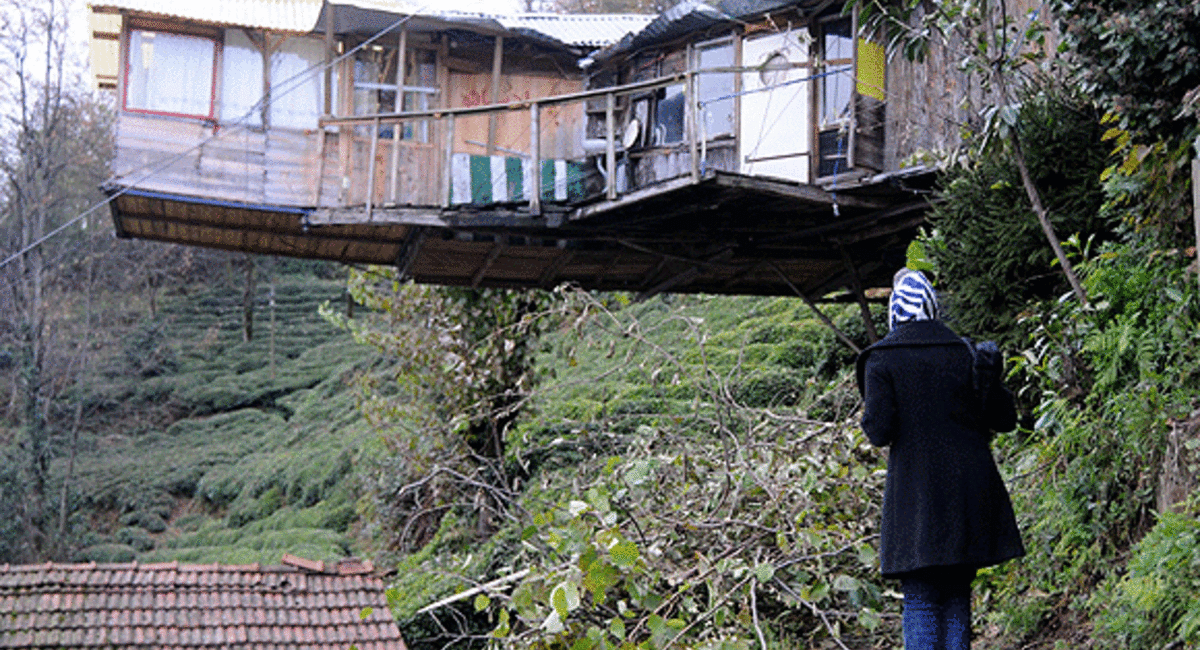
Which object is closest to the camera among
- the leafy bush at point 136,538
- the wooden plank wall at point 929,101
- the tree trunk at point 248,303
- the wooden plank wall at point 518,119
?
the wooden plank wall at point 929,101

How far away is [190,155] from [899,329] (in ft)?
33.2

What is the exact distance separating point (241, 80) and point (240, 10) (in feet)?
2.56

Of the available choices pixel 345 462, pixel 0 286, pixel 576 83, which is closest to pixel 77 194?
pixel 0 286

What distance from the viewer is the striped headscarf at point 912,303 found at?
4781 millimetres

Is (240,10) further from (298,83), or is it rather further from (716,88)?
(716,88)

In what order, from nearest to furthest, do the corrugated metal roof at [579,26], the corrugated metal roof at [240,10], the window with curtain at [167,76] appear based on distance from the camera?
the corrugated metal roof at [240,10] < the window with curtain at [167,76] < the corrugated metal roof at [579,26]

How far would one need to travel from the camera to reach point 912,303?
15.7 feet

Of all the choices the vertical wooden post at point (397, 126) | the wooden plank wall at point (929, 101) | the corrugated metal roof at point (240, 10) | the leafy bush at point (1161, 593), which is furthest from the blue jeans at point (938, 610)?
the corrugated metal roof at point (240, 10)

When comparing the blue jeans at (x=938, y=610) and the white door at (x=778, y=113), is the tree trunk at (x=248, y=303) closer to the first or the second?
the white door at (x=778, y=113)

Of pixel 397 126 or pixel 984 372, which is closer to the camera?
pixel 984 372

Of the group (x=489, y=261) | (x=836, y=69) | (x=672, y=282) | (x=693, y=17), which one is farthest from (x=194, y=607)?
(x=836, y=69)

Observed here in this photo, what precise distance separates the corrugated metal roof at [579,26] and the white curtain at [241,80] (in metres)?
2.87

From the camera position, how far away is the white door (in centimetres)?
1227

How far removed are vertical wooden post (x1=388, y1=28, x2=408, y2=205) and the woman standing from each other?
865 centimetres
